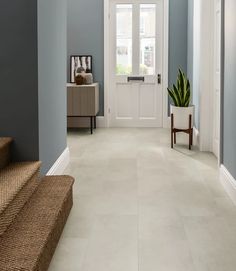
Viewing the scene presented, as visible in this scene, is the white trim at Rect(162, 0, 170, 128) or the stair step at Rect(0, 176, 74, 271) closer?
the stair step at Rect(0, 176, 74, 271)

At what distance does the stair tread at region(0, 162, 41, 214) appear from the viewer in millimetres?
2494

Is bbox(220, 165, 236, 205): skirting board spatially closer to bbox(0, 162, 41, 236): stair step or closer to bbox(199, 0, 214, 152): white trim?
bbox(0, 162, 41, 236): stair step

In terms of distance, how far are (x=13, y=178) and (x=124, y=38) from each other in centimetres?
567

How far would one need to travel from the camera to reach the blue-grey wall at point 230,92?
3709mm

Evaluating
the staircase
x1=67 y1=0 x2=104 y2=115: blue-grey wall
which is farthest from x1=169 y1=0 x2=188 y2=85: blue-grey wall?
the staircase

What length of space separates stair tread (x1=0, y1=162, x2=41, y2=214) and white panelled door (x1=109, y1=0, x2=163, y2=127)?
5031 mm

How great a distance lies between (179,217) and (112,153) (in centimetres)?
256

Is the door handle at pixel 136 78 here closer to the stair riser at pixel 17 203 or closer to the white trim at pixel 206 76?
the white trim at pixel 206 76

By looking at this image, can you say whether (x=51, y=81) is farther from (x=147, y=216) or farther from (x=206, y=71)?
(x=206, y=71)

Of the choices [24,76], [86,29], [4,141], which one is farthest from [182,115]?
[4,141]

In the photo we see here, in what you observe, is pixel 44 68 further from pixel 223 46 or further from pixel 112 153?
pixel 112 153

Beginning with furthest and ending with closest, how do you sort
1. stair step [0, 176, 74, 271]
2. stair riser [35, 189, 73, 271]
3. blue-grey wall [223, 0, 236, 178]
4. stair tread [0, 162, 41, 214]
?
blue-grey wall [223, 0, 236, 178]
stair tread [0, 162, 41, 214]
stair riser [35, 189, 73, 271]
stair step [0, 176, 74, 271]

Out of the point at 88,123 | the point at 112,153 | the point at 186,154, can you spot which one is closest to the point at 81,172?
the point at 112,153

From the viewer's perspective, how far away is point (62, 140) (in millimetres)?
4793
